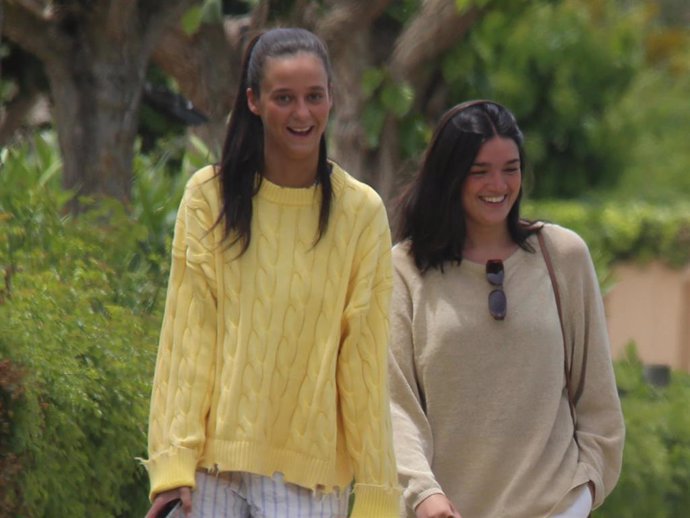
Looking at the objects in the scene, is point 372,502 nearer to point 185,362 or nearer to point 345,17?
point 185,362

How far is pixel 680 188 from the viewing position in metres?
22.9

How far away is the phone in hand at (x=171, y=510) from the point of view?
12.3ft

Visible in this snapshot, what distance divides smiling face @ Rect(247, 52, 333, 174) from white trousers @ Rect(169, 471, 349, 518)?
0.72 meters

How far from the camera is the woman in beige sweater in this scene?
468cm

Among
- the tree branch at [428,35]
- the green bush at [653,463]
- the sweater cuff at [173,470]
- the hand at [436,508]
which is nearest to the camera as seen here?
the sweater cuff at [173,470]

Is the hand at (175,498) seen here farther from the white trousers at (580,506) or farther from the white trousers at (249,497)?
the white trousers at (580,506)

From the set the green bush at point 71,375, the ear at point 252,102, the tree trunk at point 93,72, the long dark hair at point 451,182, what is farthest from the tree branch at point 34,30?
the ear at point 252,102

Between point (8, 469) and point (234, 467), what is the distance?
1.07m

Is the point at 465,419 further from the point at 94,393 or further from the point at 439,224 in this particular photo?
the point at 94,393

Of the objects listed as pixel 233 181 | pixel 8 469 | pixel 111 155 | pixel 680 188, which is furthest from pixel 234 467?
pixel 680 188

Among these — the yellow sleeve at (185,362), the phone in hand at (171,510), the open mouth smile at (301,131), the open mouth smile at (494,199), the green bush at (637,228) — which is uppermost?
the open mouth smile at (301,131)

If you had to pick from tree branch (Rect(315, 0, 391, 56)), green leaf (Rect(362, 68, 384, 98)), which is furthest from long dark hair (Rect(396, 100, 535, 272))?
green leaf (Rect(362, 68, 384, 98))

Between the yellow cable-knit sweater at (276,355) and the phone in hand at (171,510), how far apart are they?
49 mm

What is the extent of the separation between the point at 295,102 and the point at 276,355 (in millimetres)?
557
